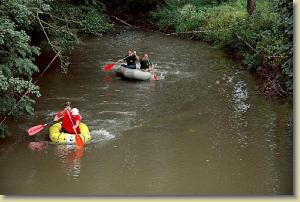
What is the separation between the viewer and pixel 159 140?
13133 mm

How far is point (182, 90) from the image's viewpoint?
17.9m

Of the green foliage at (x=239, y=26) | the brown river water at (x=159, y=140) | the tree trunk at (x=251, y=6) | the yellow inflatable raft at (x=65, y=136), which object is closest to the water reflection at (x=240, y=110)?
the brown river water at (x=159, y=140)

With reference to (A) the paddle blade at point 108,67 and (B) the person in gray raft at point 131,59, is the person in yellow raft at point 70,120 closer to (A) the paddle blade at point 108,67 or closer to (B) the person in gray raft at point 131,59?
(B) the person in gray raft at point 131,59

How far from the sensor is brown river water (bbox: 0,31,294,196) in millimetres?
10750

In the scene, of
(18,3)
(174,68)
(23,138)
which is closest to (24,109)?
(23,138)

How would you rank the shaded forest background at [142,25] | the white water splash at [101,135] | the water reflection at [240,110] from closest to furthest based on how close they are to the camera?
the shaded forest background at [142,25] < the white water splash at [101,135] < the water reflection at [240,110]

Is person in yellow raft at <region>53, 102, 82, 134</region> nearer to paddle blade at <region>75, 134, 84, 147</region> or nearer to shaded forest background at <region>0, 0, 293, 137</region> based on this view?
paddle blade at <region>75, 134, 84, 147</region>

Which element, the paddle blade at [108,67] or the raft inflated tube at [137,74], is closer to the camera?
the raft inflated tube at [137,74]

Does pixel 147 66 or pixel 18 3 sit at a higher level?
pixel 18 3

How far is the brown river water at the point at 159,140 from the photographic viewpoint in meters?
10.8

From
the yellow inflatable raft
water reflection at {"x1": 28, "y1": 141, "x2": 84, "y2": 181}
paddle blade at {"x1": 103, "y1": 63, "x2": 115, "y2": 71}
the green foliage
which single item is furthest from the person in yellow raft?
paddle blade at {"x1": 103, "y1": 63, "x2": 115, "y2": 71}

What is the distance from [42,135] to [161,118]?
3598mm

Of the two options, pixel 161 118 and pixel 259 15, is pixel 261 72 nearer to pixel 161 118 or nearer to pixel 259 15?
pixel 259 15

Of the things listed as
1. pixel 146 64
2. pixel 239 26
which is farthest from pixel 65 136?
pixel 239 26
